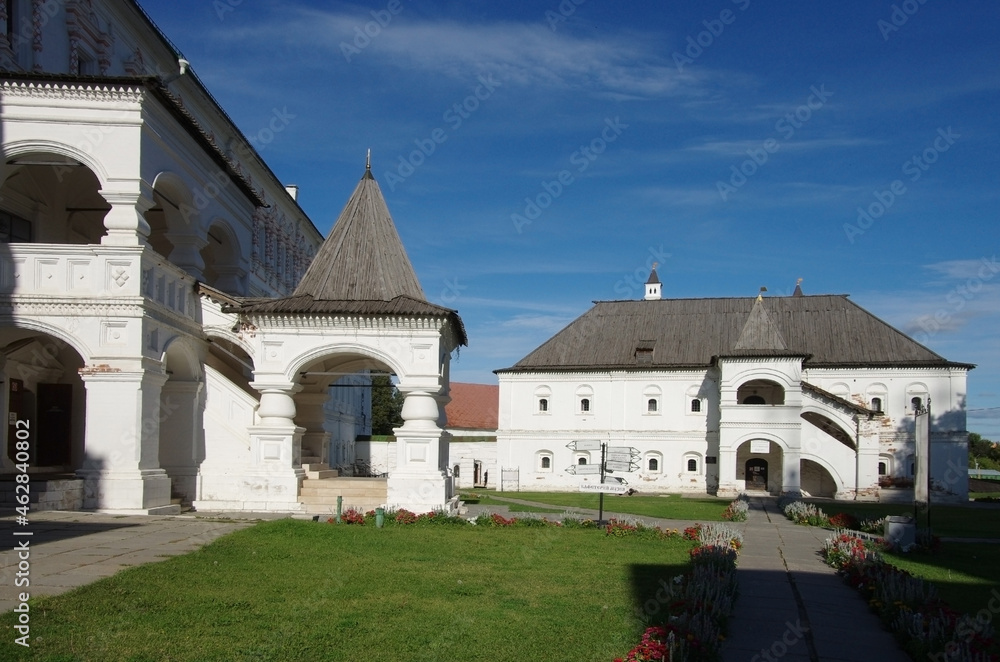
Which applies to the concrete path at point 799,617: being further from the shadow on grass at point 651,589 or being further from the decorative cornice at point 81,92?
the decorative cornice at point 81,92

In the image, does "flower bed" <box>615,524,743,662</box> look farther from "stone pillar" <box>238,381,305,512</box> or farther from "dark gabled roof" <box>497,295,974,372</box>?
"dark gabled roof" <box>497,295,974,372</box>

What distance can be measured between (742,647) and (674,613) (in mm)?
637

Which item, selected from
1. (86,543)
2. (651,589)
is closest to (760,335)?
(651,589)

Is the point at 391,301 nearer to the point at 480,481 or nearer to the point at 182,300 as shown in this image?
the point at 182,300

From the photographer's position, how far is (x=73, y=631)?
6902 mm

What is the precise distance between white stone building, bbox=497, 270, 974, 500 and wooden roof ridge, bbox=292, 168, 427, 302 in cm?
2285

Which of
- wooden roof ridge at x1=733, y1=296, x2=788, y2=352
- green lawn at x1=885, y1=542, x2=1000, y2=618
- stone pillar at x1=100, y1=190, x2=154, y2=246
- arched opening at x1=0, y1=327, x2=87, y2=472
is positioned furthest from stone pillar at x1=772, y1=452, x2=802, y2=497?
stone pillar at x1=100, y1=190, x2=154, y2=246

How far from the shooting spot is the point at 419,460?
725 inches

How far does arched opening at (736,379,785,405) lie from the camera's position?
41.8 m

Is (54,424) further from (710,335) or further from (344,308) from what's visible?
(710,335)

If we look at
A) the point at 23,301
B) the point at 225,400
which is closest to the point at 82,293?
the point at 23,301

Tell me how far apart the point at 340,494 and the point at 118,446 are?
182 inches

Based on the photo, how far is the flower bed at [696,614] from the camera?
6312 mm

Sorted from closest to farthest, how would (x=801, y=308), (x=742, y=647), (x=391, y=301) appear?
1. (x=742, y=647)
2. (x=391, y=301)
3. (x=801, y=308)
